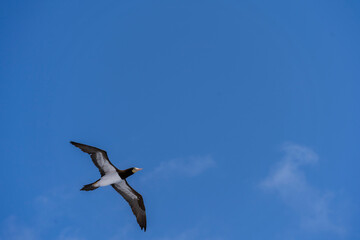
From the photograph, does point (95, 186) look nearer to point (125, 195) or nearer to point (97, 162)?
point (97, 162)

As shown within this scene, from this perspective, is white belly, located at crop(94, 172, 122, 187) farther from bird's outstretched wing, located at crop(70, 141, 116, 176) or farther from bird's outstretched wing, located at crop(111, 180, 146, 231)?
bird's outstretched wing, located at crop(111, 180, 146, 231)

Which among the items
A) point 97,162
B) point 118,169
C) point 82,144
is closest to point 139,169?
point 118,169

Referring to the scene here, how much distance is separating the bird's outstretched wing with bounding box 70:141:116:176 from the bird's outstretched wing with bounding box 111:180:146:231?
2569 mm

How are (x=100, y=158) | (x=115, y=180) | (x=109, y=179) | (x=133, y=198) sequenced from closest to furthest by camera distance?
(x=100, y=158), (x=109, y=179), (x=115, y=180), (x=133, y=198)

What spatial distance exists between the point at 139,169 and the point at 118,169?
1.82 metres

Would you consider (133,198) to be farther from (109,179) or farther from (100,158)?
(100,158)

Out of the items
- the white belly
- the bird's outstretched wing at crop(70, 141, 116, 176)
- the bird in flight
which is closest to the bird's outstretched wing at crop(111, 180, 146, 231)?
the bird in flight

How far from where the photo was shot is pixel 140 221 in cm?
2634

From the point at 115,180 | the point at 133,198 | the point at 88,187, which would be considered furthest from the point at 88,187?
the point at 133,198

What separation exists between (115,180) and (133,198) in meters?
2.89

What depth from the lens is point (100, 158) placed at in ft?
81.4

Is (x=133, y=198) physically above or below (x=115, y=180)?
below

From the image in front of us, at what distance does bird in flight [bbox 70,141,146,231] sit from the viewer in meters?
23.9

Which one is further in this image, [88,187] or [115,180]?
[115,180]
